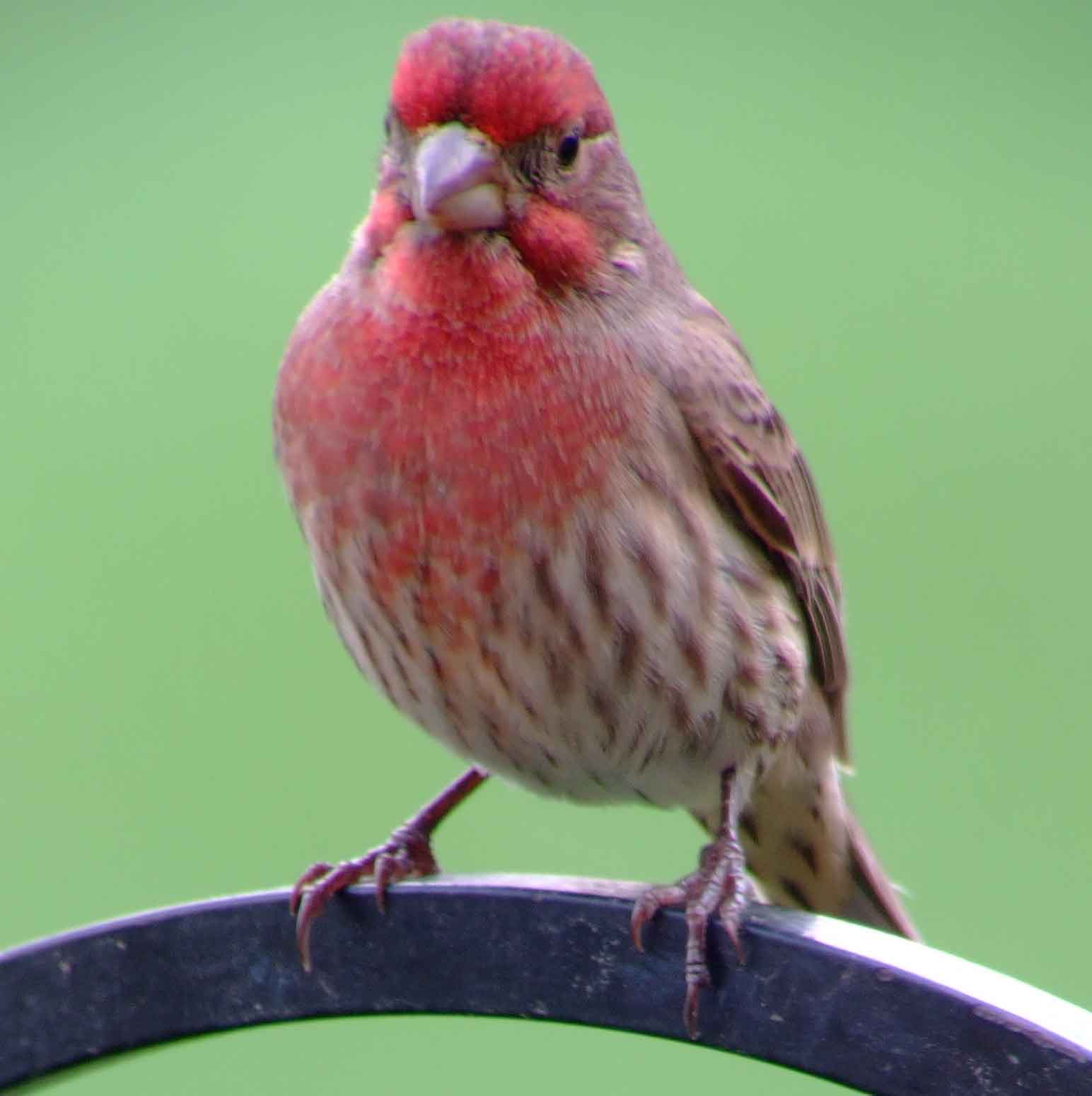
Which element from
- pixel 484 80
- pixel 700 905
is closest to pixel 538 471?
pixel 484 80

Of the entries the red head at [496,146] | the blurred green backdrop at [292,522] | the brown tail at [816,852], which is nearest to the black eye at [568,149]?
the red head at [496,146]

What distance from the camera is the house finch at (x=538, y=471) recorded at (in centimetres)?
427

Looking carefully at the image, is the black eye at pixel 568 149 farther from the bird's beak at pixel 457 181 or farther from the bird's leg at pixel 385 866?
the bird's leg at pixel 385 866

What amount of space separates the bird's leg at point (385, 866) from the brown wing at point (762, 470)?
2.25 ft

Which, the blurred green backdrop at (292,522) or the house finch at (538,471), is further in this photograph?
the blurred green backdrop at (292,522)

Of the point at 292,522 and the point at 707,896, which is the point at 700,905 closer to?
the point at 707,896

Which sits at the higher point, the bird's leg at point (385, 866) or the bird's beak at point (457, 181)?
the bird's beak at point (457, 181)

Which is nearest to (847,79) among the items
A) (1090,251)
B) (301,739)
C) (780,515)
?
(1090,251)

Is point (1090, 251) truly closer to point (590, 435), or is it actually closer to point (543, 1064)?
point (543, 1064)

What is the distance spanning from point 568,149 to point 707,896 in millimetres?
1213

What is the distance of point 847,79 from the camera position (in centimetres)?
Answer: 943

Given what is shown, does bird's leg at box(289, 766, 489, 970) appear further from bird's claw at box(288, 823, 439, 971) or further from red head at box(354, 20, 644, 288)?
red head at box(354, 20, 644, 288)

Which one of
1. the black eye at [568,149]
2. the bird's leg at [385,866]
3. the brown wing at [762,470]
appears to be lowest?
the bird's leg at [385,866]

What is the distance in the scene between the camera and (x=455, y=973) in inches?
154
